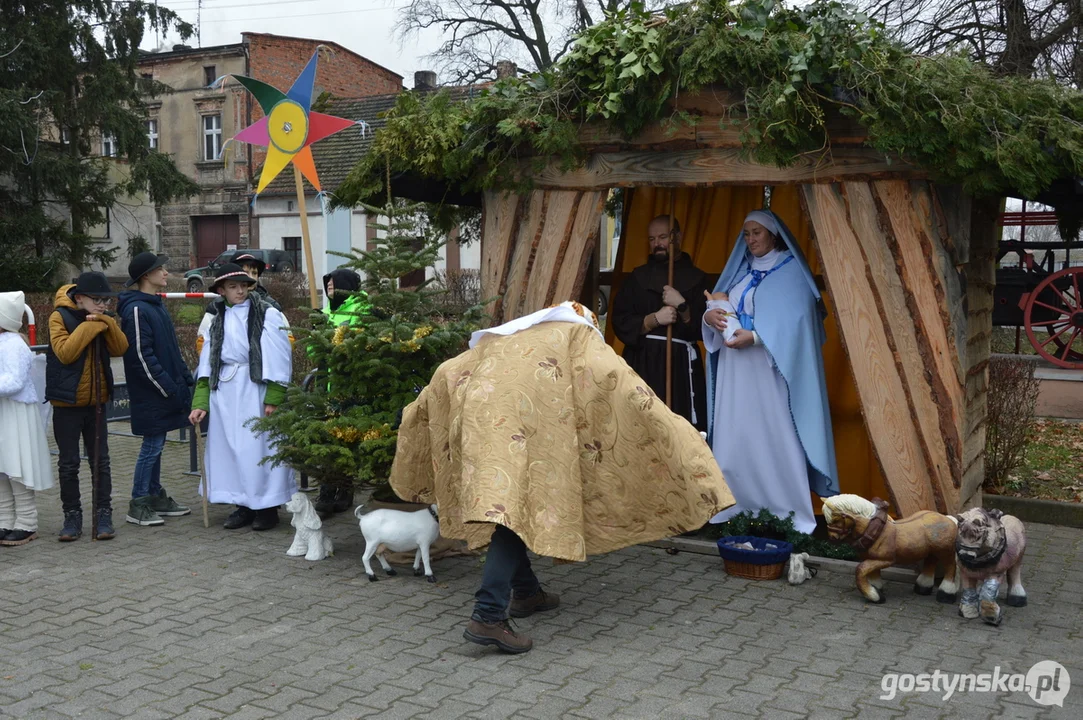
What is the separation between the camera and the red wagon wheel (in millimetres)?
12820

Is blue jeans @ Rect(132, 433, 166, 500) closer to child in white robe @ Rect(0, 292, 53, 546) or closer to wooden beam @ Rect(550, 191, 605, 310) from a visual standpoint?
child in white robe @ Rect(0, 292, 53, 546)

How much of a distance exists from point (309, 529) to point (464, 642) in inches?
70.8

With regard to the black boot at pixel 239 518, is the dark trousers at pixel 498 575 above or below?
above

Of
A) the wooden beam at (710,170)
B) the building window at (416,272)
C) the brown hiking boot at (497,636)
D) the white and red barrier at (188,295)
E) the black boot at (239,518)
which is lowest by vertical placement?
the black boot at (239,518)

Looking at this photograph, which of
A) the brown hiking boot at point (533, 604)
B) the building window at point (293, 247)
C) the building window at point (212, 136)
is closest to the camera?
the brown hiking boot at point (533, 604)

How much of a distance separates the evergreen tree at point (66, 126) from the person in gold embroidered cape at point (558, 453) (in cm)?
2145

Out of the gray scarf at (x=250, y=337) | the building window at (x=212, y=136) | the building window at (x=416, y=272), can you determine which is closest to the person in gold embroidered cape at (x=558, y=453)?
the building window at (x=416, y=272)

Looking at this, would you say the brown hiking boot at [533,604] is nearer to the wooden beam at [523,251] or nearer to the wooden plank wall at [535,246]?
the wooden plank wall at [535,246]

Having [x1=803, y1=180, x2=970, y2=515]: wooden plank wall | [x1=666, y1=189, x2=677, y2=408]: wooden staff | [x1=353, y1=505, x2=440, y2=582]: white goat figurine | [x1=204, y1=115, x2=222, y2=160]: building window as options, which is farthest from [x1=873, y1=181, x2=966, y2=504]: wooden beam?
[x1=204, y1=115, x2=222, y2=160]: building window

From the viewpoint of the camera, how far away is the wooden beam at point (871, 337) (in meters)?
6.02

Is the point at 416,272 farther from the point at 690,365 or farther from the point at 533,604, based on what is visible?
the point at 533,604

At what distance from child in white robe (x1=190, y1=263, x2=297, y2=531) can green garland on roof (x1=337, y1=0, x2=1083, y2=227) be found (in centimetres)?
165

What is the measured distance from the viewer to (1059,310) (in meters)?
12.9

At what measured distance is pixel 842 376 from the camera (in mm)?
7410
